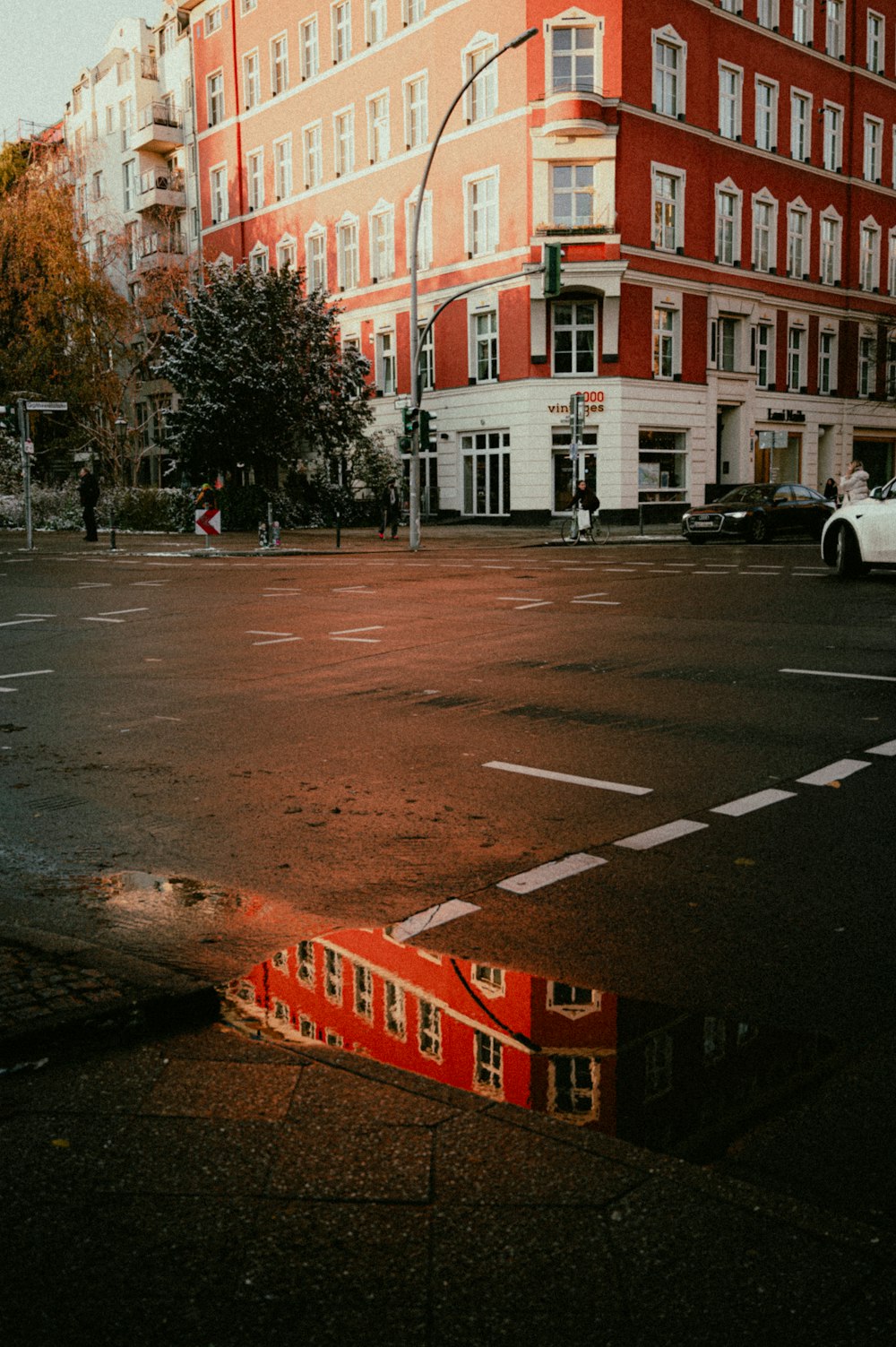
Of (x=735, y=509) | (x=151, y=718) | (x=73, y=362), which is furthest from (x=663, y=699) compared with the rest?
(x=73, y=362)

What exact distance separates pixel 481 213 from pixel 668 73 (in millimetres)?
7819

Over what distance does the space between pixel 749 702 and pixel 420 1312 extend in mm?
6751

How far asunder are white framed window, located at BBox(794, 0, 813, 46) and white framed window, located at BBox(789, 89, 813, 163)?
6.29ft

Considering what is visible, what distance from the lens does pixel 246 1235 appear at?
2.45 metres

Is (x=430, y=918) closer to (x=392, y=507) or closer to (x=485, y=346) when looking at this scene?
(x=392, y=507)

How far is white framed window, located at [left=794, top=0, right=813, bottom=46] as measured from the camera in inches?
1869

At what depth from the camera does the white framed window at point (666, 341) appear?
42438 millimetres

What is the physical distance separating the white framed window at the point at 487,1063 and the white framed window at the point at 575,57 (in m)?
41.4

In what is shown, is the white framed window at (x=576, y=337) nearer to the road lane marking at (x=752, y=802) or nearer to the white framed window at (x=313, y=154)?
the white framed window at (x=313, y=154)

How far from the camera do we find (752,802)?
592 centimetres

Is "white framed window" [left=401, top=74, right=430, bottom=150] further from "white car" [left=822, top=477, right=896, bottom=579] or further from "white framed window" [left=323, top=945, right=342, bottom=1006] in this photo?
"white framed window" [left=323, top=945, right=342, bottom=1006]

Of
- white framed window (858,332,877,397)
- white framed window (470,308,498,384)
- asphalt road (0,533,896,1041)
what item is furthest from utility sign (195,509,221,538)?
white framed window (858,332,877,397)

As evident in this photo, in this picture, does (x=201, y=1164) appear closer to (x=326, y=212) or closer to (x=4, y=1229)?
(x=4, y=1229)

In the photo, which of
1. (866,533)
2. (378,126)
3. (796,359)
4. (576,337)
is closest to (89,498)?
(576,337)
